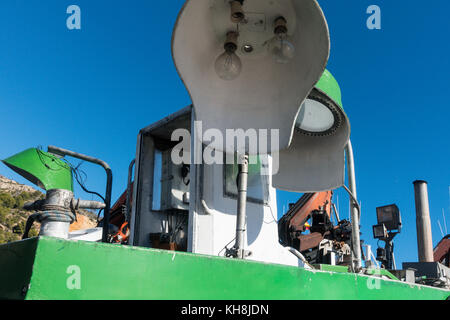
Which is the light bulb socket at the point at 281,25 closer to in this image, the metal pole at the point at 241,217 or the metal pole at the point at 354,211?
the metal pole at the point at 241,217

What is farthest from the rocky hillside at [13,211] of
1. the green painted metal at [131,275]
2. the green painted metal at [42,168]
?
the green painted metal at [131,275]

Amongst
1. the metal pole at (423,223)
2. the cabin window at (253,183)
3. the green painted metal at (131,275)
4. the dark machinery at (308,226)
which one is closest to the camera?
the green painted metal at (131,275)

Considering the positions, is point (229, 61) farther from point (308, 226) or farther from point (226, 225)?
point (308, 226)

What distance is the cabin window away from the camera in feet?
14.1

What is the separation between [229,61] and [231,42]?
0.15m

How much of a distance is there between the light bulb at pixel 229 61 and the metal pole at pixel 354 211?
1.72 m

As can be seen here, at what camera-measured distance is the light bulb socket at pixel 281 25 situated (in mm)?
2916

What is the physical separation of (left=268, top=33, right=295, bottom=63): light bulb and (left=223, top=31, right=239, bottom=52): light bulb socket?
0.90 ft

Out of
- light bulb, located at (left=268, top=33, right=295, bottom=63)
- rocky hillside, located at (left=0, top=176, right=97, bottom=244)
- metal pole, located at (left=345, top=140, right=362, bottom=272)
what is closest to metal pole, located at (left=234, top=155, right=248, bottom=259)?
light bulb, located at (left=268, top=33, right=295, bottom=63)

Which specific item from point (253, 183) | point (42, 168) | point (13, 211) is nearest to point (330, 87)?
point (253, 183)

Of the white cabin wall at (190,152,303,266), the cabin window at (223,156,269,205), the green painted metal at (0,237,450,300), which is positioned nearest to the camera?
the green painted metal at (0,237,450,300)

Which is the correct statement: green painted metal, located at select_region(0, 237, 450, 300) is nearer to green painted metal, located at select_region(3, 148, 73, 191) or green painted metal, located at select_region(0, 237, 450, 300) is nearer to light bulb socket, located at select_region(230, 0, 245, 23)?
light bulb socket, located at select_region(230, 0, 245, 23)
